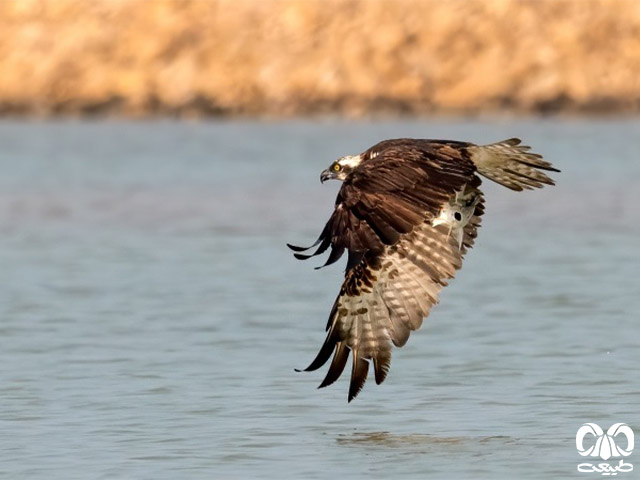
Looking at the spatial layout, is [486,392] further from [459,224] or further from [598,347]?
[598,347]

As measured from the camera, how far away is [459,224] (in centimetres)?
1209

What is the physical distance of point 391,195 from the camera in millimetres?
10648

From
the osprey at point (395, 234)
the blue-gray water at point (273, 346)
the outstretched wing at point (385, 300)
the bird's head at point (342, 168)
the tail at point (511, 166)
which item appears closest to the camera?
the osprey at point (395, 234)

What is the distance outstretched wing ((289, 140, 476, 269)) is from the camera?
1029cm

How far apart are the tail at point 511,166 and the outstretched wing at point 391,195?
240mm

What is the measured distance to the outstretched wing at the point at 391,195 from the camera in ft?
33.8

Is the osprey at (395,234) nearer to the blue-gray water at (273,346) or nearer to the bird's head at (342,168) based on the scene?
the bird's head at (342,168)

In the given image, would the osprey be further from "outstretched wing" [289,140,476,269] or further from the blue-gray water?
the blue-gray water

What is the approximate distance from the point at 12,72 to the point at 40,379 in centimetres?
5597

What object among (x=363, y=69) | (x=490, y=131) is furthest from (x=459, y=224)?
(x=363, y=69)

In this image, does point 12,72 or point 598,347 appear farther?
point 12,72

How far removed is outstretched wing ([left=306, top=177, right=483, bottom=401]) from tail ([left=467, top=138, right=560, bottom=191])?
586mm
